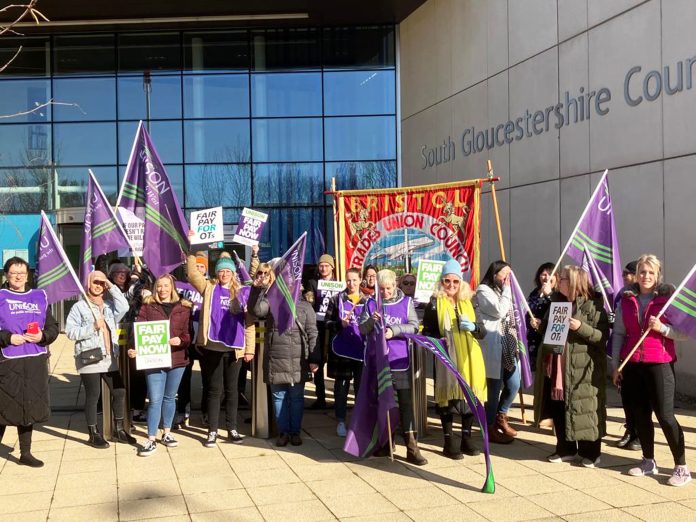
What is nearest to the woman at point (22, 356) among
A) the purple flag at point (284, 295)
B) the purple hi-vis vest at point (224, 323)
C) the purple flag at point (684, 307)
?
the purple hi-vis vest at point (224, 323)

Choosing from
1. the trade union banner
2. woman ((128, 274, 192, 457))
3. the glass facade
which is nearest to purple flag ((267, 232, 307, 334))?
woman ((128, 274, 192, 457))

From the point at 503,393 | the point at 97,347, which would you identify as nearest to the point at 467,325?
the point at 503,393

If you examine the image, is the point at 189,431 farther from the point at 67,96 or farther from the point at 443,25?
the point at 67,96

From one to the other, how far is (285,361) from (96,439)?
2.10m

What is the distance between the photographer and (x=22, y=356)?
21.0 ft

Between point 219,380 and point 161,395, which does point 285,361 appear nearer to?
point 219,380

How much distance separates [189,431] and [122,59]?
15519mm

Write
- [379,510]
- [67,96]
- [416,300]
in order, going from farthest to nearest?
1. [67,96]
2. [416,300]
3. [379,510]

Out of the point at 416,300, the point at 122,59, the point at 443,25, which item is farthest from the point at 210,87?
the point at 416,300

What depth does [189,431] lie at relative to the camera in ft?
25.2

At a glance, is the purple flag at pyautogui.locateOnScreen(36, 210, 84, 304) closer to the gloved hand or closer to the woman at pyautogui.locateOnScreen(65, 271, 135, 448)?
the woman at pyautogui.locateOnScreen(65, 271, 135, 448)

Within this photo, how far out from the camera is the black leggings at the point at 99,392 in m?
7.07

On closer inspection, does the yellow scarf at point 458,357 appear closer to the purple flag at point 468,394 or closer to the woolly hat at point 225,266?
the purple flag at point 468,394

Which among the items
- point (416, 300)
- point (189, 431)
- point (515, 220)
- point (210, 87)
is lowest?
point (189, 431)
